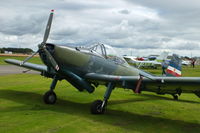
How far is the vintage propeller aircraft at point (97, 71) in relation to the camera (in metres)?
7.47

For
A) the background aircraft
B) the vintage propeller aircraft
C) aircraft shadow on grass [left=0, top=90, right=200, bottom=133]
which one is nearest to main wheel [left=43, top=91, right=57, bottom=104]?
the vintage propeller aircraft

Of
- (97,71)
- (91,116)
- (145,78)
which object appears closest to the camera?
(145,78)

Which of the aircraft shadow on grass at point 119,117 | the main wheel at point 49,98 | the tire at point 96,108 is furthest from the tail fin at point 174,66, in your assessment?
the main wheel at point 49,98

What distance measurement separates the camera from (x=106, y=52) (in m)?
9.11

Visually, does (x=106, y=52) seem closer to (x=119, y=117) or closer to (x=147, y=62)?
(x=119, y=117)

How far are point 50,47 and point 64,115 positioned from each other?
2257mm

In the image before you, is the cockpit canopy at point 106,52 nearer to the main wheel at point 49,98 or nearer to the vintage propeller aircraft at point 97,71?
the vintage propeller aircraft at point 97,71

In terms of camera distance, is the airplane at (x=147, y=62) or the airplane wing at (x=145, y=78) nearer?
the airplane wing at (x=145, y=78)

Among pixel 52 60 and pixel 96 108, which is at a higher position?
pixel 52 60

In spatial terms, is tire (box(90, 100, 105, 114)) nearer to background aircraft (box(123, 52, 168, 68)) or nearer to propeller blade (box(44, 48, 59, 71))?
propeller blade (box(44, 48, 59, 71))

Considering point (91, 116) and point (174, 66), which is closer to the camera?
point (91, 116)

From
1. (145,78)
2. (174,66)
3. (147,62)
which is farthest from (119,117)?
(147,62)

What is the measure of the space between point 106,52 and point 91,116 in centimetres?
265

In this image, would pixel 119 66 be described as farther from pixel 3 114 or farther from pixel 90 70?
pixel 3 114
